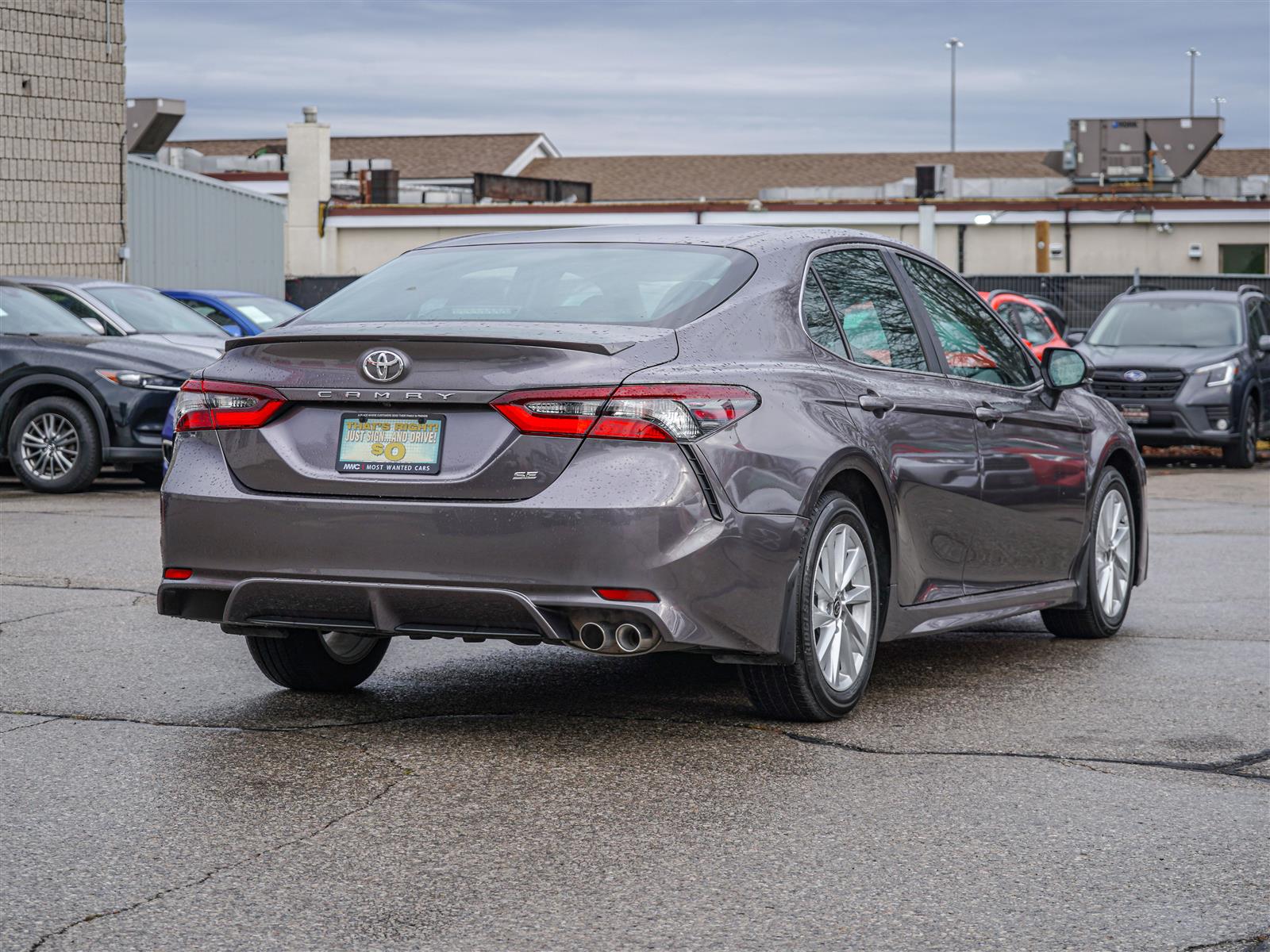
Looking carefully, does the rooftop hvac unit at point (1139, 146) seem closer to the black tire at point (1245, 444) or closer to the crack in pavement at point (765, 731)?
the black tire at point (1245, 444)

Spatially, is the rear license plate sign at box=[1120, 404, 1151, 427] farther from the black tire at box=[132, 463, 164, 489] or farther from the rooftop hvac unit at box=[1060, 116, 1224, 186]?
the rooftop hvac unit at box=[1060, 116, 1224, 186]

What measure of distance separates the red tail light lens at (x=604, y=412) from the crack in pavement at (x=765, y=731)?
1080mm

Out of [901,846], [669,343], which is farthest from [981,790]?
A: [669,343]

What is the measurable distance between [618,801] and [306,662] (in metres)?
1.82

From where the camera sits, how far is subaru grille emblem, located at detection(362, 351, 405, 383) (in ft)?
17.9

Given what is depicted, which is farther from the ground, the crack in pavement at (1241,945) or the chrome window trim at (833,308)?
the chrome window trim at (833,308)

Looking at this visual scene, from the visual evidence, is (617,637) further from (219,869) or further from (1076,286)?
(1076,286)

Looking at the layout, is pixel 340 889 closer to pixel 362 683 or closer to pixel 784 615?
pixel 784 615

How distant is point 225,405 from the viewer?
5723 mm

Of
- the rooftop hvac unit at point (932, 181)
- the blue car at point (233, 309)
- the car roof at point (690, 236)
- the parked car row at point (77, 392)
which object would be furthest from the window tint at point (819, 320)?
the rooftop hvac unit at point (932, 181)

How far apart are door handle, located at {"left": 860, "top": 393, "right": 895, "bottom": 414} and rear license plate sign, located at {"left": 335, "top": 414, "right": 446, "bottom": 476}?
1.50 meters

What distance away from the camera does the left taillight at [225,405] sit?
5.63 meters

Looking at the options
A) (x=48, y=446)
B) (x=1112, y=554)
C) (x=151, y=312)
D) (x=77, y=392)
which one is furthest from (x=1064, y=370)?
(x=151, y=312)

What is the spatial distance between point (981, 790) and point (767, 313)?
1.66m
